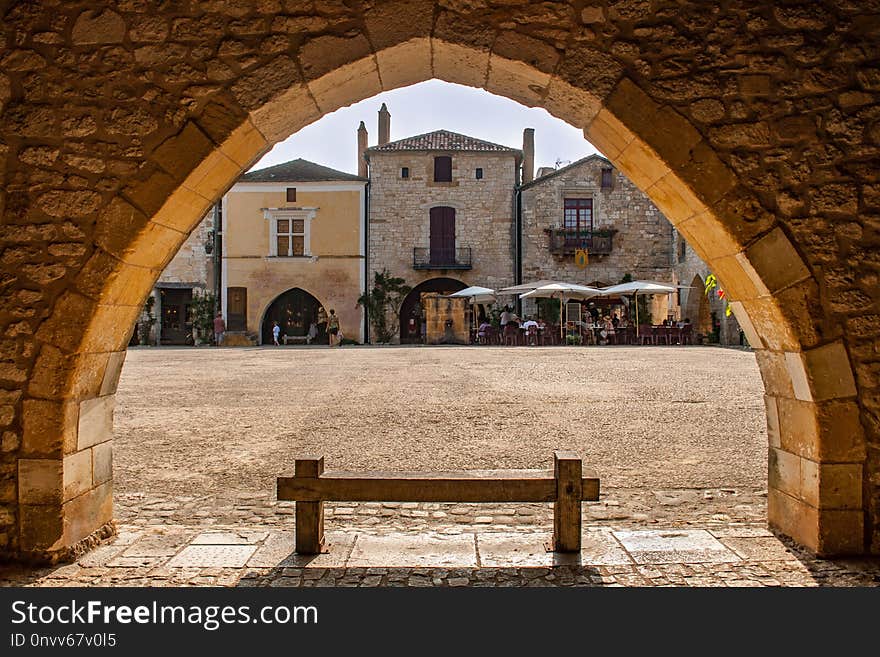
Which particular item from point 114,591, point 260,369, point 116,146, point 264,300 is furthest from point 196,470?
point 264,300

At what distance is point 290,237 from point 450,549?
22.5 meters

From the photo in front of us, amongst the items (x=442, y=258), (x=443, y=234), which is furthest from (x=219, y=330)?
(x=443, y=234)

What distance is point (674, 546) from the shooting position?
3158 mm

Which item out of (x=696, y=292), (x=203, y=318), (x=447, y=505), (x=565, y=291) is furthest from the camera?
(x=203, y=318)

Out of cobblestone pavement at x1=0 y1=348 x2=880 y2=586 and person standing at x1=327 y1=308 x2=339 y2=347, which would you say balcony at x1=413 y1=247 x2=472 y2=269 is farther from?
cobblestone pavement at x1=0 y1=348 x2=880 y2=586

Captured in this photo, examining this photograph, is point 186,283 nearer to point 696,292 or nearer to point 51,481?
point 696,292

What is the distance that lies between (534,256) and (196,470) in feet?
67.2

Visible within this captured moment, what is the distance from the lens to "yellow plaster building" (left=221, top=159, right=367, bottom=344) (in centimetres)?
2428

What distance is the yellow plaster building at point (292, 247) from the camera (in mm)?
24281

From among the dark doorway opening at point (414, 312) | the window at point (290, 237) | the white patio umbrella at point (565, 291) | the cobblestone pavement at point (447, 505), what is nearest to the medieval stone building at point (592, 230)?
the dark doorway opening at point (414, 312)

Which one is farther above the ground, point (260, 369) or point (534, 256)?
point (534, 256)

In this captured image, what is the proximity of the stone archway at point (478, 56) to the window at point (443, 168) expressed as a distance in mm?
21742

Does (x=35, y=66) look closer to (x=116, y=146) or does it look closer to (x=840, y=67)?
(x=116, y=146)

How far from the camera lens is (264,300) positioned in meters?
24.2
